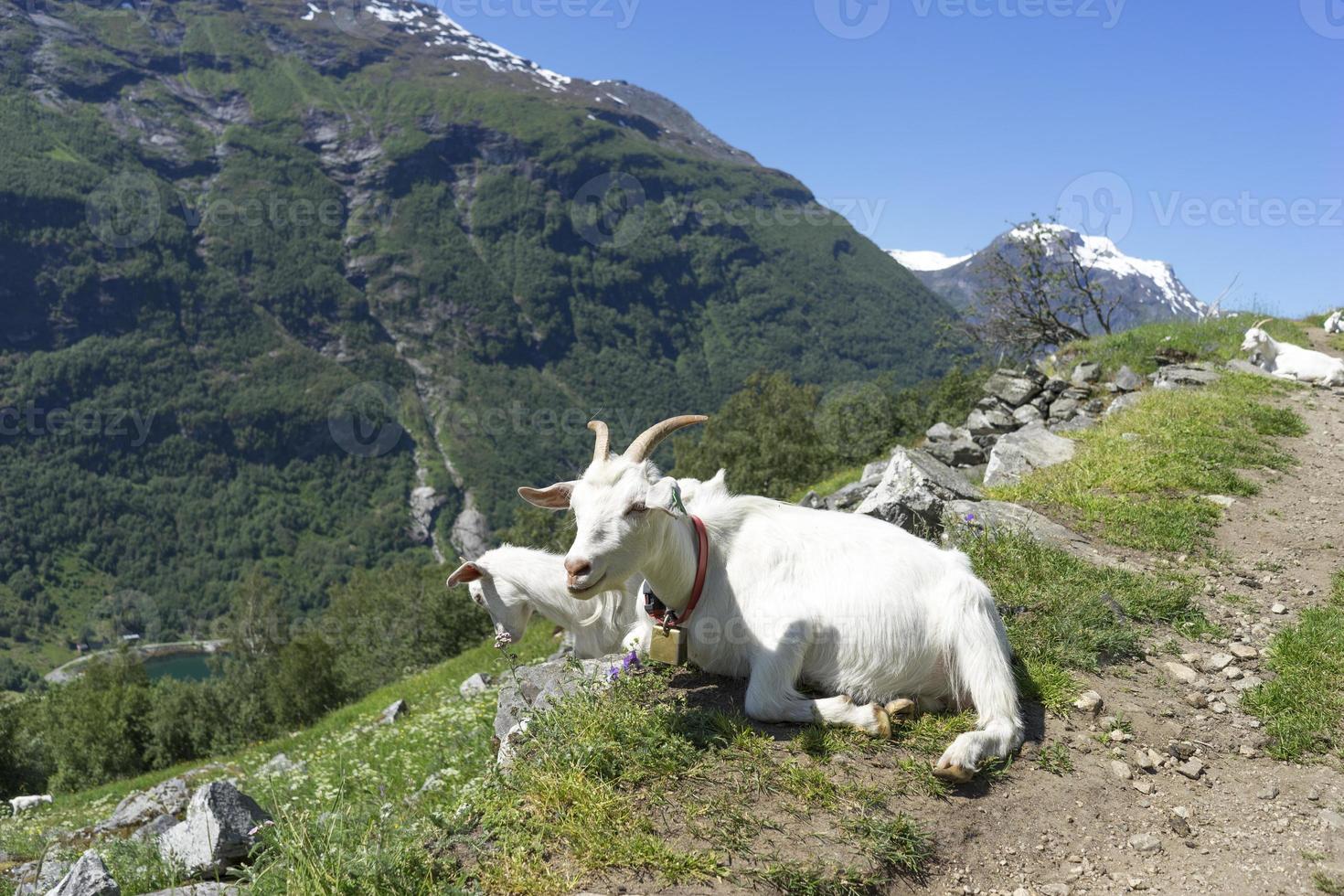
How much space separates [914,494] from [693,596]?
15.0 ft

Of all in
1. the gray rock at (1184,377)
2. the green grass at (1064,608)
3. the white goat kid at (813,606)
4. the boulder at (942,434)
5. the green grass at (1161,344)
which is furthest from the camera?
the boulder at (942,434)

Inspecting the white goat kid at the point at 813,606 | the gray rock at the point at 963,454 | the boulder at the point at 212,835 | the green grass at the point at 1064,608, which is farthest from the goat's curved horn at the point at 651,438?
the gray rock at the point at 963,454

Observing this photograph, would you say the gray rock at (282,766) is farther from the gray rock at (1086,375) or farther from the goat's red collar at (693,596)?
the gray rock at (1086,375)

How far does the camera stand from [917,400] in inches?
1976

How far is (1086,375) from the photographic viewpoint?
17.6 meters

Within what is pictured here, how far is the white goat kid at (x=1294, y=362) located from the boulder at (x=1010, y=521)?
1115 cm

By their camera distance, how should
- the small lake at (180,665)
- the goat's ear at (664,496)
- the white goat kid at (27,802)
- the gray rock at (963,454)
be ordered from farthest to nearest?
the small lake at (180,665), the white goat kid at (27,802), the gray rock at (963,454), the goat's ear at (664,496)

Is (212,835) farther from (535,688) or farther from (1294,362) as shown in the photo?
(1294,362)

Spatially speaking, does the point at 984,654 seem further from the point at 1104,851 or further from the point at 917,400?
the point at 917,400

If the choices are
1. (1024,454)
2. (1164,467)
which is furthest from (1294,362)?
(1024,454)

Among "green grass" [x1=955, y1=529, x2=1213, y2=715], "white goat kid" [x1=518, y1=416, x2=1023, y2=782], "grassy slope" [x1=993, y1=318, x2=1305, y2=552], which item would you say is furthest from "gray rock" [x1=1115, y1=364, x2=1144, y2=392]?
"white goat kid" [x1=518, y1=416, x2=1023, y2=782]

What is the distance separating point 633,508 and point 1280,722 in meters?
4.98

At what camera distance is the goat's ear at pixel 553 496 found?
5.39 m

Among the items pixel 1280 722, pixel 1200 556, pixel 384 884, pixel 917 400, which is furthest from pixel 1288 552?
pixel 917 400
